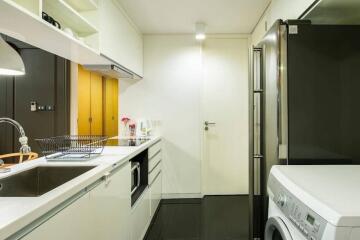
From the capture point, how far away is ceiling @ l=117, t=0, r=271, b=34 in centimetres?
251

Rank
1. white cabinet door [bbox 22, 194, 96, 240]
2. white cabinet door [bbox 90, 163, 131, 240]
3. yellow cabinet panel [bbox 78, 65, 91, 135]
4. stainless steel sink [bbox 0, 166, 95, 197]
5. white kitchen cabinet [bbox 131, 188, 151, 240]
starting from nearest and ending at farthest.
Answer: white cabinet door [bbox 22, 194, 96, 240] < white cabinet door [bbox 90, 163, 131, 240] < stainless steel sink [bbox 0, 166, 95, 197] < white kitchen cabinet [bbox 131, 188, 151, 240] < yellow cabinet panel [bbox 78, 65, 91, 135]

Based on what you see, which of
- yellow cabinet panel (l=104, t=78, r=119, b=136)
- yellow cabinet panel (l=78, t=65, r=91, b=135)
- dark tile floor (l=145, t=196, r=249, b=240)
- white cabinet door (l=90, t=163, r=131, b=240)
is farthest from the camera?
yellow cabinet panel (l=104, t=78, r=119, b=136)

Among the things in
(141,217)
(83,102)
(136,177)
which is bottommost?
(141,217)

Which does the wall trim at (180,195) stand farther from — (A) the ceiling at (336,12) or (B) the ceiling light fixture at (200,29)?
(A) the ceiling at (336,12)

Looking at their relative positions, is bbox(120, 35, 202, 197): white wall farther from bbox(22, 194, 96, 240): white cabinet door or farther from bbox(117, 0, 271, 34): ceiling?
bbox(22, 194, 96, 240): white cabinet door

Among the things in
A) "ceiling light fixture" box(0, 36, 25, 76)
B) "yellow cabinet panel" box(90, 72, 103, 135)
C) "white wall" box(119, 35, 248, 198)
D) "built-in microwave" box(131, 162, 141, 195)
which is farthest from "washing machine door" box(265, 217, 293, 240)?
"yellow cabinet panel" box(90, 72, 103, 135)

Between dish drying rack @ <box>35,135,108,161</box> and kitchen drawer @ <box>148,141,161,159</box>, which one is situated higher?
dish drying rack @ <box>35,135,108,161</box>

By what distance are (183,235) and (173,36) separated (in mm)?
2513

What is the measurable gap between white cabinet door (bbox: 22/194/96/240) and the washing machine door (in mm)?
852

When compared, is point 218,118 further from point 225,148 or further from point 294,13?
point 294,13

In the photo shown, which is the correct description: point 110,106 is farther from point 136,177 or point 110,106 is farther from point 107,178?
point 107,178

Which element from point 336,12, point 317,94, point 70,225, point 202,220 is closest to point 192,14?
point 336,12

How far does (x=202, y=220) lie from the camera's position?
2.80 metres

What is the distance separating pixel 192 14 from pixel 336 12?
1.51 m
